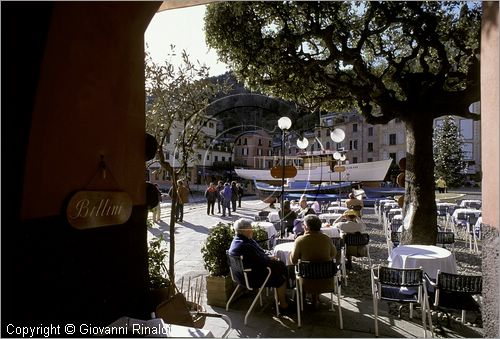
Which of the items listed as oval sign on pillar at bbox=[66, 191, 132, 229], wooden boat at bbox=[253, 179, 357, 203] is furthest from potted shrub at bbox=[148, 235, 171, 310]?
wooden boat at bbox=[253, 179, 357, 203]

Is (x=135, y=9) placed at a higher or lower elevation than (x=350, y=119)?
lower

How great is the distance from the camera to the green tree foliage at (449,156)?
38.6 m

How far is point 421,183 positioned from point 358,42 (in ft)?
12.1

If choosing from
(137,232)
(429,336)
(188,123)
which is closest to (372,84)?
(188,123)

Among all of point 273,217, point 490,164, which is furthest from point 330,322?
point 273,217

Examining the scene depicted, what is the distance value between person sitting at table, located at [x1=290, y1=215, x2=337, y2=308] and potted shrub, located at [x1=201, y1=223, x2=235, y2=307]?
45.1 inches

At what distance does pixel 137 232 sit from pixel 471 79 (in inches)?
307

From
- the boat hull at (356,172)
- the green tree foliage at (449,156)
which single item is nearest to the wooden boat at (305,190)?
the boat hull at (356,172)

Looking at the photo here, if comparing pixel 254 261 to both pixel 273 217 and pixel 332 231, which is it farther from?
pixel 273 217

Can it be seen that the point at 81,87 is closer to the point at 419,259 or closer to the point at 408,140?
the point at 419,259

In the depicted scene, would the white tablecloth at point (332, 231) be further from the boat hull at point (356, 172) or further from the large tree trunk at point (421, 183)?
the boat hull at point (356, 172)

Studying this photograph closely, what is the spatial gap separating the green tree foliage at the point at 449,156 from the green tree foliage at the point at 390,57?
3287 cm

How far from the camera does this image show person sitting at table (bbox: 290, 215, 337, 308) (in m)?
5.12

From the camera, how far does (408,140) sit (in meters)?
8.70
